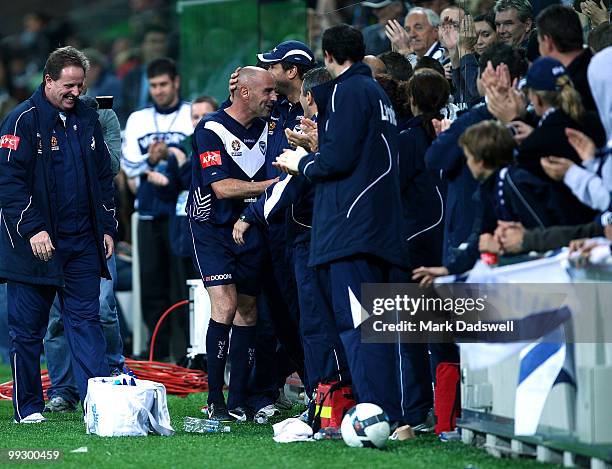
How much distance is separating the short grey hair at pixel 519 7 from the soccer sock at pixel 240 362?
2.48 metres

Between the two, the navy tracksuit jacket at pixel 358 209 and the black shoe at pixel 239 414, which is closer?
the navy tracksuit jacket at pixel 358 209

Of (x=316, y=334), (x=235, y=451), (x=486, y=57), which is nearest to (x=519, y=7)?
(x=486, y=57)

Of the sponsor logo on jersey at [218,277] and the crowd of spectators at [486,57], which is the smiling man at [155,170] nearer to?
the crowd of spectators at [486,57]

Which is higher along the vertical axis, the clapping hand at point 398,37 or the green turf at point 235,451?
the clapping hand at point 398,37

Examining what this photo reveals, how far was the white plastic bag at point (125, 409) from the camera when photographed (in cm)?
746

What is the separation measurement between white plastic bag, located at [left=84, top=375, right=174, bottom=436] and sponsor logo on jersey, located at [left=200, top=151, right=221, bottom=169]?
140 centimetres

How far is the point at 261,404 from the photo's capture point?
8.52 meters

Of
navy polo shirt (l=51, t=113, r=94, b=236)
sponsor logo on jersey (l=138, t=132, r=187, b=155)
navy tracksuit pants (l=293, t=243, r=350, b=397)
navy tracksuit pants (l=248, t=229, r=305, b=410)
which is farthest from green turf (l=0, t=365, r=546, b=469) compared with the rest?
sponsor logo on jersey (l=138, t=132, r=187, b=155)

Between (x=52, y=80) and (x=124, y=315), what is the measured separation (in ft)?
17.0

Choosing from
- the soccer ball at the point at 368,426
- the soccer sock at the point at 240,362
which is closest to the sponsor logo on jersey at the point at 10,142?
the soccer sock at the point at 240,362

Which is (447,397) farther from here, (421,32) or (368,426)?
(421,32)

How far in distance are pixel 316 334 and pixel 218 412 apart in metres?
0.96

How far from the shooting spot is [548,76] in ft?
20.2

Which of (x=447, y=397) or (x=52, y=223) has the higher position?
(x=52, y=223)
